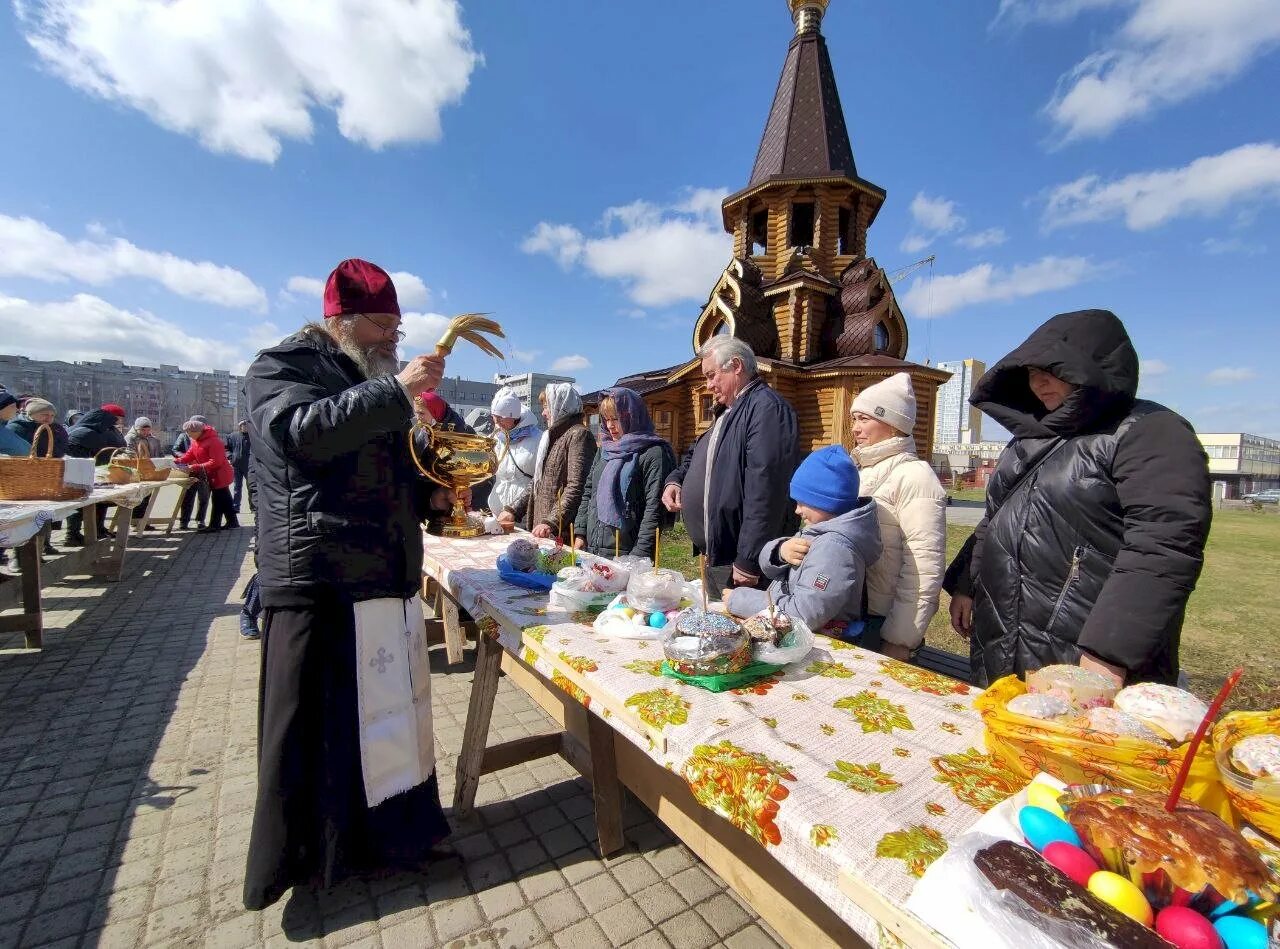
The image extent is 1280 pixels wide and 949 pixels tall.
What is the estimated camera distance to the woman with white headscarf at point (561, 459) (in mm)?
3961

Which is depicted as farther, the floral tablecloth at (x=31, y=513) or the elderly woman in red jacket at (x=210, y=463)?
the elderly woman in red jacket at (x=210, y=463)

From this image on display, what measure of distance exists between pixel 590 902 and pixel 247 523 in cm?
1150

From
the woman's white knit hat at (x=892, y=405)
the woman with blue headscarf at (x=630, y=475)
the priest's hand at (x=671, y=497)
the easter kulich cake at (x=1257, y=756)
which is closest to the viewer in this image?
the easter kulich cake at (x=1257, y=756)

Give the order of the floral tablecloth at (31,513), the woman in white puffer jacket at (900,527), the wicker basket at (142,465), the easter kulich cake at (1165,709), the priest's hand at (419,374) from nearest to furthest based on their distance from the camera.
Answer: the easter kulich cake at (1165,709)
the priest's hand at (419,374)
the woman in white puffer jacket at (900,527)
the floral tablecloth at (31,513)
the wicker basket at (142,465)

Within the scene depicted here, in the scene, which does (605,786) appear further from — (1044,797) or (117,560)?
(117,560)

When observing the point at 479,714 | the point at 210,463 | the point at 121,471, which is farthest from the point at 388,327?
the point at 210,463

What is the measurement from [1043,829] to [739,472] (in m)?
2.14

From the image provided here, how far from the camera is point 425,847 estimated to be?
6.38 feet

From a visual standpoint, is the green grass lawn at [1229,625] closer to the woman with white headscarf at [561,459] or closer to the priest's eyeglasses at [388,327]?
the woman with white headscarf at [561,459]

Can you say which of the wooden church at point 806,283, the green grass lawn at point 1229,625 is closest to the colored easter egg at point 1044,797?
the green grass lawn at point 1229,625

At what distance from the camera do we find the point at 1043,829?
0.78 m

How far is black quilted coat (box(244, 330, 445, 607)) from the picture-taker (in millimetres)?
1558

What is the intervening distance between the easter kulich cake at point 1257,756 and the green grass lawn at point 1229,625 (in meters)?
2.19

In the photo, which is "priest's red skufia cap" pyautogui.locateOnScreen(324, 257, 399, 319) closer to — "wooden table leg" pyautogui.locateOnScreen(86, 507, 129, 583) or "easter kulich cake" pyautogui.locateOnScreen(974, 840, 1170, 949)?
"easter kulich cake" pyautogui.locateOnScreen(974, 840, 1170, 949)
